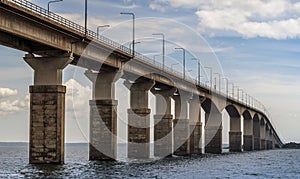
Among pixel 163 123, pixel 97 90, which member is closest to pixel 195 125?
pixel 163 123

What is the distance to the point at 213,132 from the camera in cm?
14325

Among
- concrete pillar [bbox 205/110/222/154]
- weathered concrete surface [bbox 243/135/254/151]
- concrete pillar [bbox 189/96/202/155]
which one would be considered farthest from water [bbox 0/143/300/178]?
weathered concrete surface [bbox 243/135/254/151]

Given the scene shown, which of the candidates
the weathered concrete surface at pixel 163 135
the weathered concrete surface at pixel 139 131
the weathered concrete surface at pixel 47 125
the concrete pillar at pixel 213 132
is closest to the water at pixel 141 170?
A: the weathered concrete surface at pixel 47 125

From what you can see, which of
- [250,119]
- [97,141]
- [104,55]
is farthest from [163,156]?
[250,119]

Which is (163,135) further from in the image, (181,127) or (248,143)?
(248,143)

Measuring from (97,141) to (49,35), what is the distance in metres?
23.0

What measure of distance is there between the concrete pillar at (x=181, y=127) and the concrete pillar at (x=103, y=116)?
128 feet

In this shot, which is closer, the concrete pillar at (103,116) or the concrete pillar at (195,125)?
the concrete pillar at (103,116)

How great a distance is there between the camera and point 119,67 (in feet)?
Result: 253

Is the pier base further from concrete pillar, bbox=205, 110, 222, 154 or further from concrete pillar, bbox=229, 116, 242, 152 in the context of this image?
concrete pillar, bbox=229, 116, 242, 152

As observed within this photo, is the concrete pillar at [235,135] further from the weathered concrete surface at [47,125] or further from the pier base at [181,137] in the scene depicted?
the weathered concrete surface at [47,125]

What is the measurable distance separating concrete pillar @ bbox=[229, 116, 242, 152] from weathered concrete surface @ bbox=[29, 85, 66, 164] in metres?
121

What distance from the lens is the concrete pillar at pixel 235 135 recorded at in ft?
572

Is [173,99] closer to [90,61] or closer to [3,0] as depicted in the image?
[90,61]
